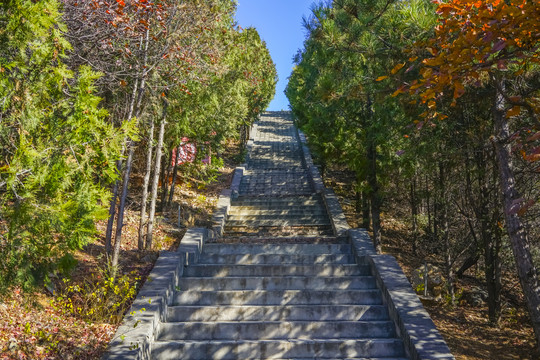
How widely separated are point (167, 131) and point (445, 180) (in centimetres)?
724

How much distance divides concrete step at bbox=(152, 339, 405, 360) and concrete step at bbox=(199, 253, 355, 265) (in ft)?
7.52

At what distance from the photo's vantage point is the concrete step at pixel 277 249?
27.6ft

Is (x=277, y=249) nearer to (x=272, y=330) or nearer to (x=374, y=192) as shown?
(x=272, y=330)

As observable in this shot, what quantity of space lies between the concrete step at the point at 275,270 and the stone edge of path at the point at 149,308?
36cm

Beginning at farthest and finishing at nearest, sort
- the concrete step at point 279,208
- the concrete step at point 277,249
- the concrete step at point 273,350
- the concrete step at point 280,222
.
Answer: the concrete step at point 279,208 < the concrete step at point 280,222 < the concrete step at point 277,249 < the concrete step at point 273,350

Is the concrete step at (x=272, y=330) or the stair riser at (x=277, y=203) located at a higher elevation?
the stair riser at (x=277, y=203)

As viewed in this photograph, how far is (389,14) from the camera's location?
25.1ft

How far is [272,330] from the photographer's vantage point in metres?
5.95

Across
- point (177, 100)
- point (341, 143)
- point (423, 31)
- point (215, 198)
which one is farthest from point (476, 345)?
point (215, 198)

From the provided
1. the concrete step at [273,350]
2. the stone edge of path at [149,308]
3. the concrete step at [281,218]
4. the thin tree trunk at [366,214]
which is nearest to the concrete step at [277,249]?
the stone edge of path at [149,308]

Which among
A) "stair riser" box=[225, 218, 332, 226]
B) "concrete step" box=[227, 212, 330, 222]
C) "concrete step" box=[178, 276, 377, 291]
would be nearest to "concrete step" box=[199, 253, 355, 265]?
"concrete step" box=[178, 276, 377, 291]

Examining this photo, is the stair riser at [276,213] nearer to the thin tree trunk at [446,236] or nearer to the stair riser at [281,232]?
the stair riser at [281,232]

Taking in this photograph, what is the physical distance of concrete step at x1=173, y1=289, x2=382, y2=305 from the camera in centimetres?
659

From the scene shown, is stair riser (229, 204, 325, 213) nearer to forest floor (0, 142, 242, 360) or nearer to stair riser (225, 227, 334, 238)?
stair riser (225, 227, 334, 238)
